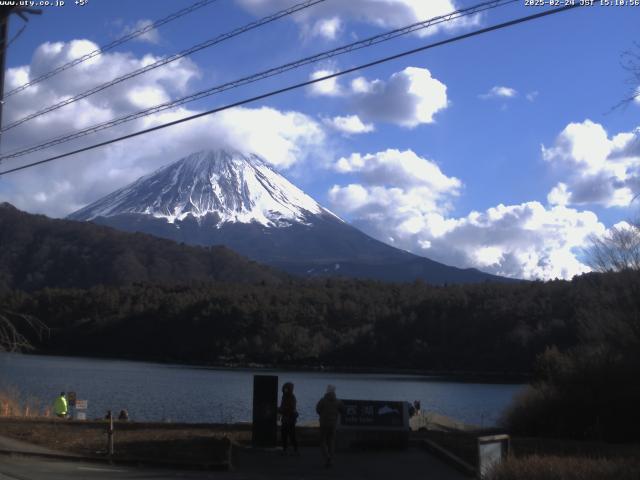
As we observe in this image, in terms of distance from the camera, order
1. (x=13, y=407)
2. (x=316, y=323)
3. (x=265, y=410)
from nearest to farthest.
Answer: (x=265, y=410), (x=13, y=407), (x=316, y=323)

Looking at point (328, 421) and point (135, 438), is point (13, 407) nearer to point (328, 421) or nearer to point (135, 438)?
point (135, 438)

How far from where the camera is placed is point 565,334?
83.7 m

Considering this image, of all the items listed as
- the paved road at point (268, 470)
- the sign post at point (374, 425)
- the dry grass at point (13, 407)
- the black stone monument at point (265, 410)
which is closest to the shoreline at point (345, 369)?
the dry grass at point (13, 407)

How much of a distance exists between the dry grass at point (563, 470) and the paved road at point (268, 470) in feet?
8.68

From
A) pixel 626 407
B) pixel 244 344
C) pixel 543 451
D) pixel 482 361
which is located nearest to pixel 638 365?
pixel 626 407

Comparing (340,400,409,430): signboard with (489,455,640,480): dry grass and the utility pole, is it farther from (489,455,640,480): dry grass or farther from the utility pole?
the utility pole

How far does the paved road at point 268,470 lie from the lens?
49.4 feet

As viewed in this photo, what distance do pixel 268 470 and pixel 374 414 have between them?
11.9 ft

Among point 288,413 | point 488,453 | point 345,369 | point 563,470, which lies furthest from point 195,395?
point 345,369

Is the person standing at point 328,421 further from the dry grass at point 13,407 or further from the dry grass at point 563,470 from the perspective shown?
the dry grass at point 13,407

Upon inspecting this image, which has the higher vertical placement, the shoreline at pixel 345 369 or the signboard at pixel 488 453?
the shoreline at pixel 345 369

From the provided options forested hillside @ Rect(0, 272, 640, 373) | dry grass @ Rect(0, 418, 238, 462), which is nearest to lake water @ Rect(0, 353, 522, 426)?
dry grass @ Rect(0, 418, 238, 462)

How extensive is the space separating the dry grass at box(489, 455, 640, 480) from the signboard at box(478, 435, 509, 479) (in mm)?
166

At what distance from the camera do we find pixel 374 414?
1916 cm
